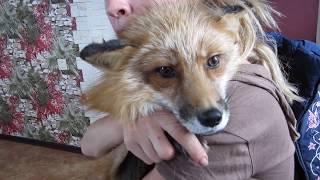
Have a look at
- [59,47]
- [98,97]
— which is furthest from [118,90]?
[59,47]

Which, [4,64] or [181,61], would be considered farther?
[4,64]

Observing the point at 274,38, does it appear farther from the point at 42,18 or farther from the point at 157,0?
the point at 42,18

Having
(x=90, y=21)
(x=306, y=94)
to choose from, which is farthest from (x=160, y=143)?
(x=90, y=21)

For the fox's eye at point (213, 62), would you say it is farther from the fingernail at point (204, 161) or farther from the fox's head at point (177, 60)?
the fingernail at point (204, 161)

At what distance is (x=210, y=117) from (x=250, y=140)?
0.26ft

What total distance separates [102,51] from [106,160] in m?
0.47

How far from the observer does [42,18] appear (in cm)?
278

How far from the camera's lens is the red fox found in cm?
77

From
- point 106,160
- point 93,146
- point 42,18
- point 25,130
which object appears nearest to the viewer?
point 93,146

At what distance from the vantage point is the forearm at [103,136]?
932 mm

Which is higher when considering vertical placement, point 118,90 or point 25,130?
point 118,90

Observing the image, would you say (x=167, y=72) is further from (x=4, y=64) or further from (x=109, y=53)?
(x=4, y=64)

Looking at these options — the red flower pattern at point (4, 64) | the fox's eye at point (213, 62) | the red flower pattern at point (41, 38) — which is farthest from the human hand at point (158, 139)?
the red flower pattern at point (4, 64)

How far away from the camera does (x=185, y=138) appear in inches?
29.5
